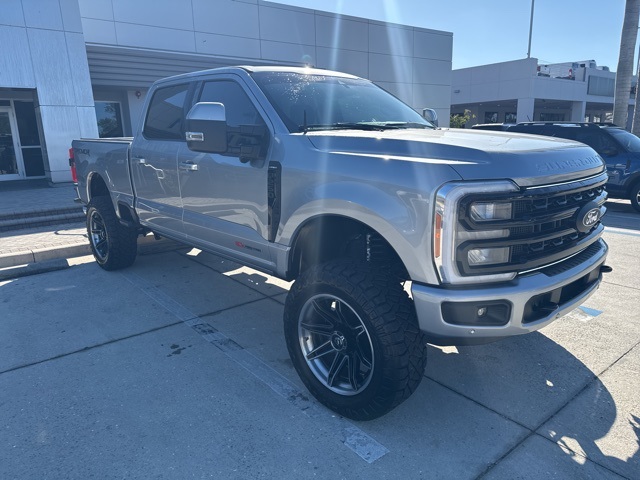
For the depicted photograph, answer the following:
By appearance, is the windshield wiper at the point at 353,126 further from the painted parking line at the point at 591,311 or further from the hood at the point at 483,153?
the painted parking line at the point at 591,311

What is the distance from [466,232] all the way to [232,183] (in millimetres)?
1975

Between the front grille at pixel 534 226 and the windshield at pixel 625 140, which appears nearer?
the front grille at pixel 534 226

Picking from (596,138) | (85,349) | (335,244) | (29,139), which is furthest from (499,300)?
(29,139)

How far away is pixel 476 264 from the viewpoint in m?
2.40

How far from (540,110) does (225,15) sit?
33646 millimetres

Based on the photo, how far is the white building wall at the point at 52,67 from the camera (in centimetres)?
1215

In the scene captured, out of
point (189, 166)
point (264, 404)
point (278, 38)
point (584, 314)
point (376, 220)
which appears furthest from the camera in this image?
point (278, 38)

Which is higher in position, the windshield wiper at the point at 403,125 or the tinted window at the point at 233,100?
the tinted window at the point at 233,100

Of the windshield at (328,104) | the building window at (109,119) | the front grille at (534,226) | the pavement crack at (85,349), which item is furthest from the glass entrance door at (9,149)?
the front grille at (534,226)

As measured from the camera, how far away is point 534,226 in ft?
8.20

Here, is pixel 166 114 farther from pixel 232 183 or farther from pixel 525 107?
pixel 525 107

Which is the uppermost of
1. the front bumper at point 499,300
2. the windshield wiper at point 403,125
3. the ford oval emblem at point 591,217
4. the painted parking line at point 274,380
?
the windshield wiper at point 403,125

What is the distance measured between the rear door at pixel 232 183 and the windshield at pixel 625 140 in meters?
9.83

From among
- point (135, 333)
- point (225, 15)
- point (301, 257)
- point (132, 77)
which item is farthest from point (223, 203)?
point (225, 15)
